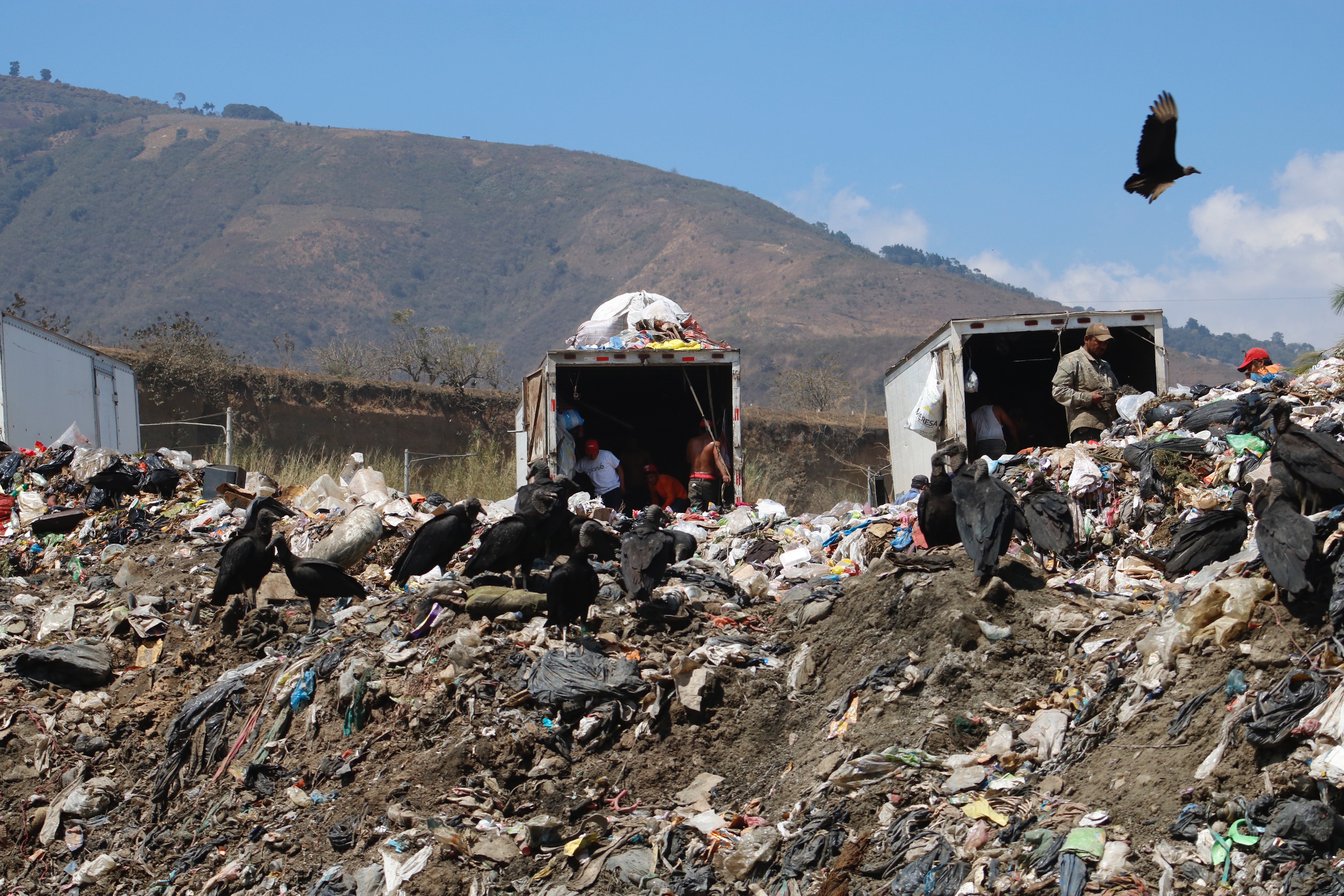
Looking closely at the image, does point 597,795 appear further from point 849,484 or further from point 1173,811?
point 849,484

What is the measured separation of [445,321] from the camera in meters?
73.4

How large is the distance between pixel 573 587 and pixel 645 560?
61 centimetres

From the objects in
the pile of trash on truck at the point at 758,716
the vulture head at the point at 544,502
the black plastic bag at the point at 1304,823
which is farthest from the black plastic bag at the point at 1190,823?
the vulture head at the point at 544,502

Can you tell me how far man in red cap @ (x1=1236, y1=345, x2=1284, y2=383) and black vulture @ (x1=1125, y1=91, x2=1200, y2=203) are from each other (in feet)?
7.26

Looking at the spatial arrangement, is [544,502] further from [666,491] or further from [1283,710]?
[666,491]

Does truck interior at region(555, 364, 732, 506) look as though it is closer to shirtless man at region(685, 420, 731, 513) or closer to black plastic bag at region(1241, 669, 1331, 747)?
shirtless man at region(685, 420, 731, 513)

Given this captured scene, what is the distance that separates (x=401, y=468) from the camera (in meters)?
17.6

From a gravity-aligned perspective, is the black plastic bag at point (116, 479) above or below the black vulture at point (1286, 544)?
above

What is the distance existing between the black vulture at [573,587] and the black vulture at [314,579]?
1.58 m

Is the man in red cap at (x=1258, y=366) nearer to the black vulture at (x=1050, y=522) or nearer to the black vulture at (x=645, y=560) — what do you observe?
the black vulture at (x=1050, y=522)

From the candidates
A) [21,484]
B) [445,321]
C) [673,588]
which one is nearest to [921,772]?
[673,588]

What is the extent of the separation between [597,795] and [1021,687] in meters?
2.03

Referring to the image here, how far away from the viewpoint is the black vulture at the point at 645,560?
235 inches

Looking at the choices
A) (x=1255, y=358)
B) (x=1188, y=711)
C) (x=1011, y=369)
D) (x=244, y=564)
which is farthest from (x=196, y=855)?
(x=1011, y=369)
